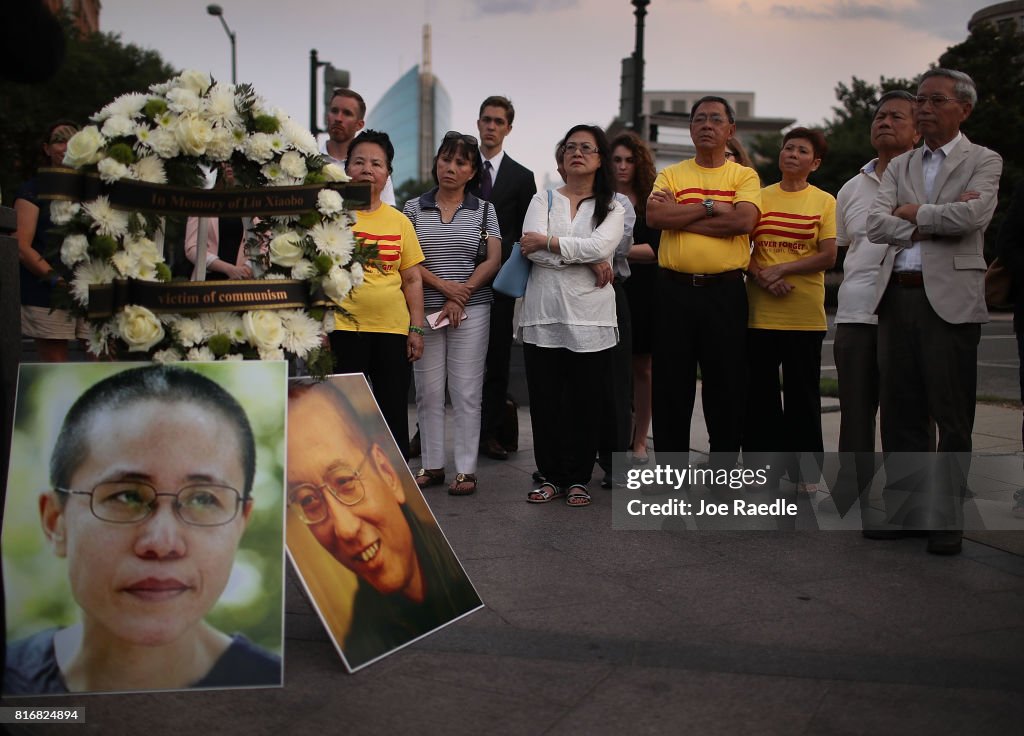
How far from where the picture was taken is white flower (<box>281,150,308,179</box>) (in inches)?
162

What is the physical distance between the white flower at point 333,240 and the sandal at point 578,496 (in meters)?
2.85

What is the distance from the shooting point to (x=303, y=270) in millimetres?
4133

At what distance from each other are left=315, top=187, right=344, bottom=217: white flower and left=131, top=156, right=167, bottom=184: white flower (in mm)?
581

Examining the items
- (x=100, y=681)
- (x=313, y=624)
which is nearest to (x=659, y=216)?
(x=313, y=624)

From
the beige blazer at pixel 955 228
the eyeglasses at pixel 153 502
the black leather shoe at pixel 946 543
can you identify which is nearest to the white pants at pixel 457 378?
the beige blazer at pixel 955 228

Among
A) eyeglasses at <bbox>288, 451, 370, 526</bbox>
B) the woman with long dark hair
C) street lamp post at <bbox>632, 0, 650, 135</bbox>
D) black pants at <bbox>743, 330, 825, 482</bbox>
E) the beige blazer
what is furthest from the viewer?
street lamp post at <bbox>632, 0, 650, 135</bbox>

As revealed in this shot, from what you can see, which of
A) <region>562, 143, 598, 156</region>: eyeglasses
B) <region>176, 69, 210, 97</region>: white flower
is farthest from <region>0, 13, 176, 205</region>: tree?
<region>176, 69, 210, 97</region>: white flower

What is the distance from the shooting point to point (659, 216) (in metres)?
6.46

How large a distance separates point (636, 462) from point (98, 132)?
4851mm

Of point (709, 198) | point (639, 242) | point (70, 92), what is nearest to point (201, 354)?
point (709, 198)

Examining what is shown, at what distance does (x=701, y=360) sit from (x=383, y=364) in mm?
1961

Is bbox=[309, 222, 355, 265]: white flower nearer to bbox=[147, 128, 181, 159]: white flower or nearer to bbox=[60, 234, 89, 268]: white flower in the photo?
bbox=[147, 128, 181, 159]: white flower

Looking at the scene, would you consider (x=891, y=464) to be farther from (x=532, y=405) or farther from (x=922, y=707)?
(x=922, y=707)

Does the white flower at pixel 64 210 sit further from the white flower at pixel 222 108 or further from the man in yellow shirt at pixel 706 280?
the man in yellow shirt at pixel 706 280
